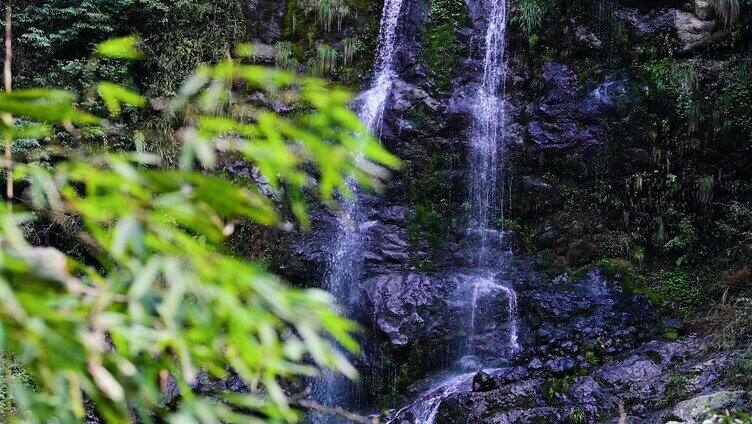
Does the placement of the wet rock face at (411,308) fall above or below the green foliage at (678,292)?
below

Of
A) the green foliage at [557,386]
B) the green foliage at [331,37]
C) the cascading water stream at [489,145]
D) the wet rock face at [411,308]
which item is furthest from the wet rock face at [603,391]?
the green foliage at [331,37]

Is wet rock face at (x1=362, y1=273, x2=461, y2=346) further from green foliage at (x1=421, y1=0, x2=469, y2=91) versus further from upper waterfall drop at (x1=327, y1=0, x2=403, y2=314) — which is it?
green foliage at (x1=421, y1=0, x2=469, y2=91)

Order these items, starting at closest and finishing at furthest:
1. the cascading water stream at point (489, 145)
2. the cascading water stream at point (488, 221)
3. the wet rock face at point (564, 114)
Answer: the cascading water stream at point (488, 221), the wet rock face at point (564, 114), the cascading water stream at point (489, 145)

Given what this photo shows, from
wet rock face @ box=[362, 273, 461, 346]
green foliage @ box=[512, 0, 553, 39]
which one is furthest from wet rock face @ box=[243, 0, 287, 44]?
wet rock face @ box=[362, 273, 461, 346]

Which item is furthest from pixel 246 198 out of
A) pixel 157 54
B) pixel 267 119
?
pixel 157 54

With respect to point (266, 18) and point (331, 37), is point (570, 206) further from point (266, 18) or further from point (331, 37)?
point (266, 18)

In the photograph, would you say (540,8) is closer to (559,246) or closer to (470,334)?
(559,246)

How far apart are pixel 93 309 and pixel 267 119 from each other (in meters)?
0.45

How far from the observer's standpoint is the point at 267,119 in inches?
44.0

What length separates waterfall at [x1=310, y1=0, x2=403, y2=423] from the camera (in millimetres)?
8711

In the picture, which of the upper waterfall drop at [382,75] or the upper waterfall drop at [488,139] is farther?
the upper waterfall drop at [382,75]

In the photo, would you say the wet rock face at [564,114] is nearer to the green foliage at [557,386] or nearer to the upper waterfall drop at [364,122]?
the upper waterfall drop at [364,122]

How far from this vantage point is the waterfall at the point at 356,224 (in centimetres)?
871

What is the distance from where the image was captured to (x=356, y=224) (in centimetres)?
917
